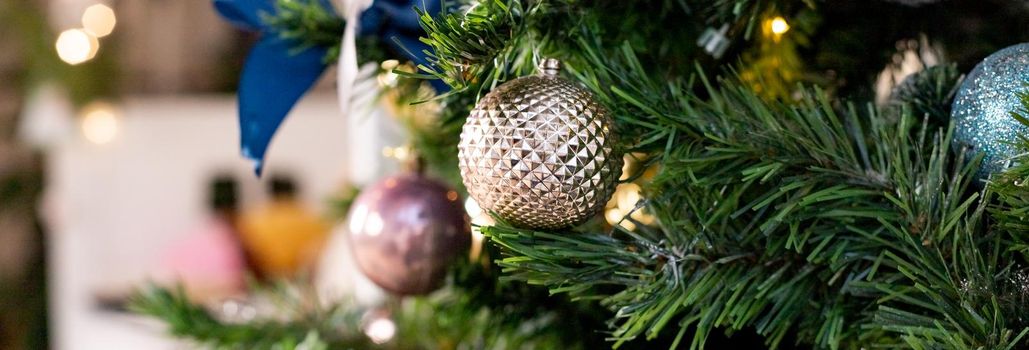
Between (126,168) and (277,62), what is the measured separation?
1.09 metres

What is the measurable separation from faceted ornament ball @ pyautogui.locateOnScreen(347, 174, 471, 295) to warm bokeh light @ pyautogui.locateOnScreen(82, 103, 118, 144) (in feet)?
3.17

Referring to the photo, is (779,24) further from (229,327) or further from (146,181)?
(146,181)

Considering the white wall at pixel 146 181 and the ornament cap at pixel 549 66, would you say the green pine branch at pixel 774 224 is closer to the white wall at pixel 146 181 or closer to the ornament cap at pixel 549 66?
the ornament cap at pixel 549 66

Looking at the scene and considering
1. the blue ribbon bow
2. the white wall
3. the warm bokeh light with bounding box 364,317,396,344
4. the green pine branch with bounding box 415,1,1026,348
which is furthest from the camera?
the white wall

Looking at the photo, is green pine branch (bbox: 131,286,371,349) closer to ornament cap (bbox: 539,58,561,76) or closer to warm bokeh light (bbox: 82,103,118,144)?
ornament cap (bbox: 539,58,561,76)

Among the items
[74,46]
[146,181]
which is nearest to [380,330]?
[74,46]

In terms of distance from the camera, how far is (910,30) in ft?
1.31

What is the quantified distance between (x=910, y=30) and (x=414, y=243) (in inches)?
10.2

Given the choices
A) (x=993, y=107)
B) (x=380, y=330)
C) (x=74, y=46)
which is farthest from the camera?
(x=74, y=46)

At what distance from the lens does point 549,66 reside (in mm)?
283

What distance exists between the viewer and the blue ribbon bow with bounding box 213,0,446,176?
1.13 ft

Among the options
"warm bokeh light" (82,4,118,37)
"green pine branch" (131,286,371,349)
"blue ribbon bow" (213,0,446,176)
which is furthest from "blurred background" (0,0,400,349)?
"blue ribbon bow" (213,0,446,176)

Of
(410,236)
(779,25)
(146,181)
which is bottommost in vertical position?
(146,181)

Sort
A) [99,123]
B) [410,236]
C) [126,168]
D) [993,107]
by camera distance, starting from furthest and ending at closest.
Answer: [126,168] < [99,123] < [410,236] < [993,107]
